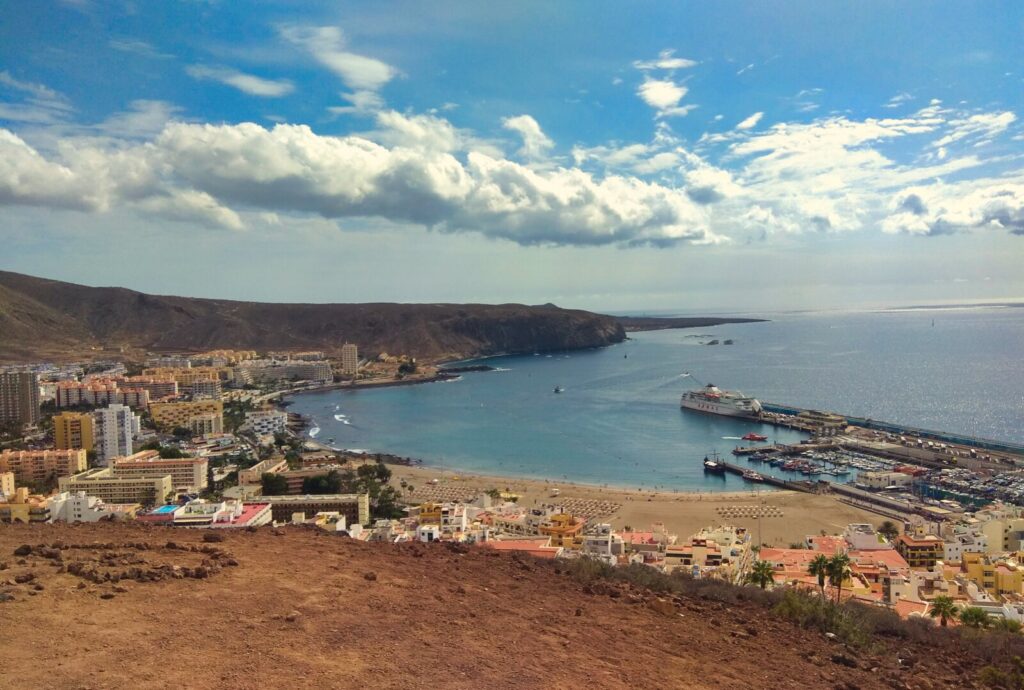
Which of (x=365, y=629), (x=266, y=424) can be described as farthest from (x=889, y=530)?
(x=266, y=424)

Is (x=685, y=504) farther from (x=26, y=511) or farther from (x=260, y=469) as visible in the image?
(x=26, y=511)

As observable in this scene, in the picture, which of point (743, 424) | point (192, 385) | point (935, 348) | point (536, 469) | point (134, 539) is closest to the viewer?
point (134, 539)

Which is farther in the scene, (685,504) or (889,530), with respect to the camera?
(685,504)

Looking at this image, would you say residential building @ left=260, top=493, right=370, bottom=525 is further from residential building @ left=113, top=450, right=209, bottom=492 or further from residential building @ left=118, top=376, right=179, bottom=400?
residential building @ left=118, top=376, right=179, bottom=400

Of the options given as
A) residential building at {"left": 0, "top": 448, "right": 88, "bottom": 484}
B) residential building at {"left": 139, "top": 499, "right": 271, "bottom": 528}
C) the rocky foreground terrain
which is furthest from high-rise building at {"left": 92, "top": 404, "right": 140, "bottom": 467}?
the rocky foreground terrain

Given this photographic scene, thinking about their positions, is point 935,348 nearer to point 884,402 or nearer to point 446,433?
point 884,402

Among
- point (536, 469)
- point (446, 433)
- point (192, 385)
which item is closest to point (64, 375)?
point (192, 385)
